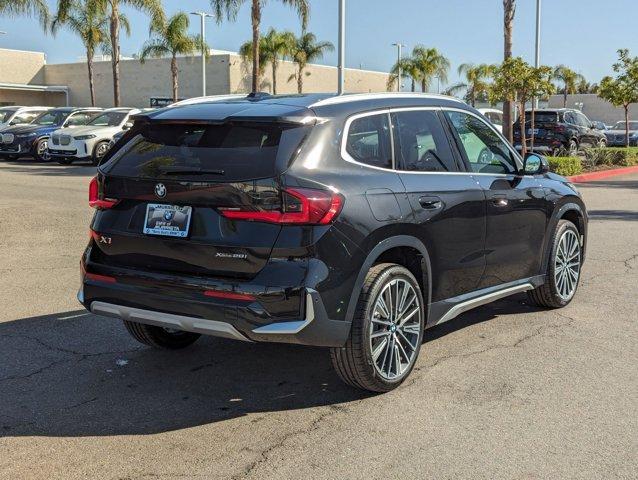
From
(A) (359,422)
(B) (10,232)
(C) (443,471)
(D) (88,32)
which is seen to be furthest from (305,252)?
(D) (88,32)

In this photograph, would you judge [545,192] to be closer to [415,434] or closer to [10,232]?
[415,434]

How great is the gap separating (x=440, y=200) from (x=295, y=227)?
1.33m

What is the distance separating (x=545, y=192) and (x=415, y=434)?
9.72 feet

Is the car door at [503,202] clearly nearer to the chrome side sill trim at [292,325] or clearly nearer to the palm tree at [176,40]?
the chrome side sill trim at [292,325]

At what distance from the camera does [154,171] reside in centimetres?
450

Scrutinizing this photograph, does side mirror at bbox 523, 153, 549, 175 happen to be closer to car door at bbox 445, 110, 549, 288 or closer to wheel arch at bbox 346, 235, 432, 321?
car door at bbox 445, 110, 549, 288

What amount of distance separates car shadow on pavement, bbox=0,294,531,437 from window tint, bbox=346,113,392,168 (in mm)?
1439

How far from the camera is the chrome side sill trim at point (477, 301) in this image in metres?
5.25

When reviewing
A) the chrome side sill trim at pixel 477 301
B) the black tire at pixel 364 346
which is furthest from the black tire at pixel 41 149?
the black tire at pixel 364 346

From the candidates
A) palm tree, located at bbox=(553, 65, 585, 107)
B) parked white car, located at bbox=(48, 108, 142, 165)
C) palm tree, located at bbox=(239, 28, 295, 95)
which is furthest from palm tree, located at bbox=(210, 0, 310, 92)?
palm tree, located at bbox=(553, 65, 585, 107)

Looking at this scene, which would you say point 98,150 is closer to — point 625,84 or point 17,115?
point 17,115

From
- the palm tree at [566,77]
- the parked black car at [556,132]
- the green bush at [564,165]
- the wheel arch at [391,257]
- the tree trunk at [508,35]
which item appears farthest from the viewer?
the palm tree at [566,77]

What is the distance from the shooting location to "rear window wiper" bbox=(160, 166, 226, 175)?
4270mm

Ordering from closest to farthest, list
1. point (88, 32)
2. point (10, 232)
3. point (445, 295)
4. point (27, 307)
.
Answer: point (445, 295) → point (27, 307) → point (10, 232) → point (88, 32)
